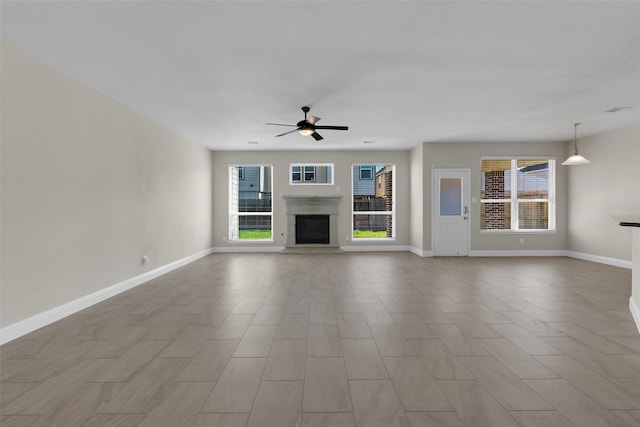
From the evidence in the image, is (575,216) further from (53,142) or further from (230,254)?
(53,142)

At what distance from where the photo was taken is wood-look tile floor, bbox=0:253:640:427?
66.7 inches

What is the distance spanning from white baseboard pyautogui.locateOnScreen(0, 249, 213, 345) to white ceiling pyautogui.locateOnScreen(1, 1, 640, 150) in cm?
253

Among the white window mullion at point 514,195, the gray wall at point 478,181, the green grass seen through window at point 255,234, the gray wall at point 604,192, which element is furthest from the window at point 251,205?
the gray wall at point 604,192

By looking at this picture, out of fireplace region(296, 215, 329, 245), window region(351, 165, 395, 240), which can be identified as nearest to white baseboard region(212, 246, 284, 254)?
fireplace region(296, 215, 329, 245)

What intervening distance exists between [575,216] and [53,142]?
31.0 feet

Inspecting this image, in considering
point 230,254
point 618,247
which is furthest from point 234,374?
point 618,247

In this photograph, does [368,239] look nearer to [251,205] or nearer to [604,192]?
[251,205]

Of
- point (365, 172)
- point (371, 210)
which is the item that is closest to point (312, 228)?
point (371, 210)

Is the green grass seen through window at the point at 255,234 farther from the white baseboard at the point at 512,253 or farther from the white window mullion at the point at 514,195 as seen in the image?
the white window mullion at the point at 514,195

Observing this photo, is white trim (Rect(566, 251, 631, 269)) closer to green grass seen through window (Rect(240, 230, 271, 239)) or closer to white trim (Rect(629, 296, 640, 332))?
white trim (Rect(629, 296, 640, 332))

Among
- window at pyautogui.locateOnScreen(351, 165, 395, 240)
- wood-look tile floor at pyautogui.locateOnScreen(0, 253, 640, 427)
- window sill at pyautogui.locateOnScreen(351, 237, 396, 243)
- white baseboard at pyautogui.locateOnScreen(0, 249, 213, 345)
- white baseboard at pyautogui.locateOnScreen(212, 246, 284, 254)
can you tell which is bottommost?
wood-look tile floor at pyautogui.locateOnScreen(0, 253, 640, 427)

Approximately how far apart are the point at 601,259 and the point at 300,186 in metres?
6.81

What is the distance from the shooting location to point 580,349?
8.07 ft

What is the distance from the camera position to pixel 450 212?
24.4 ft
